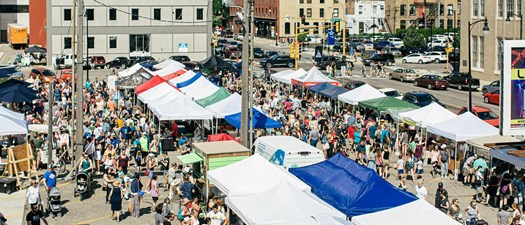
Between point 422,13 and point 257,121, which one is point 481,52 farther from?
point 422,13

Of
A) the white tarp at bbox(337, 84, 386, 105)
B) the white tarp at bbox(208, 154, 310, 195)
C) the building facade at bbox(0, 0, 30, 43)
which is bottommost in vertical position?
the white tarp at bbox(208, 154, 310, 195)

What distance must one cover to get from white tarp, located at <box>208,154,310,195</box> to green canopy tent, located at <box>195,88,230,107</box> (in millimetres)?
13953

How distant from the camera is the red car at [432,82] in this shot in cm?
5862

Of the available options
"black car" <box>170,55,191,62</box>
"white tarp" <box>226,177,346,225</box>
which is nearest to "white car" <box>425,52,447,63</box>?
"black car" <box>170,55,191,62</box>

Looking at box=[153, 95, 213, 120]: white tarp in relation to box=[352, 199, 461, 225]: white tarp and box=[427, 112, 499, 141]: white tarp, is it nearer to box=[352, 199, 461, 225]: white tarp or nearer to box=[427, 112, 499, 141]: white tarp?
box=[427, 112, 499, 141]: white tarp

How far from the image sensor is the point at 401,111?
116ft

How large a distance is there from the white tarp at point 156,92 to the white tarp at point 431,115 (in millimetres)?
12182

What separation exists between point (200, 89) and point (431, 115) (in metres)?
13.5

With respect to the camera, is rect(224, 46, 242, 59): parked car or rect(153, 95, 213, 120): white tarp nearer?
rect(153, 95, 213, 120): white tarp

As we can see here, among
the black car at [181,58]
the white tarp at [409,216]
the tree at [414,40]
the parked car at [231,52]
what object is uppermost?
the tree at [414,40]

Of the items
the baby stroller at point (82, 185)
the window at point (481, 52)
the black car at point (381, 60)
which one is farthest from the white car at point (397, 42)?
the baby stroller at point (82, 185)

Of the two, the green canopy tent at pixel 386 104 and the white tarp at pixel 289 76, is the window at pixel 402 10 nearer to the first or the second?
the white tarp at pixel 289 76

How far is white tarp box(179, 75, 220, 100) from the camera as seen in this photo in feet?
130

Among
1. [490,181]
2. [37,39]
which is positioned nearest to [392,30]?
[37,39]
